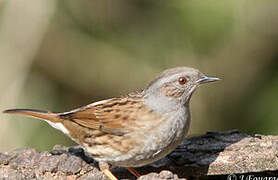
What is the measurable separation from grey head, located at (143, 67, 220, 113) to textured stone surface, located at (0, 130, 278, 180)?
42 cm

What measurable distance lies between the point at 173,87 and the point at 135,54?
202 centimetres

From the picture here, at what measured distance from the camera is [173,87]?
4715mm

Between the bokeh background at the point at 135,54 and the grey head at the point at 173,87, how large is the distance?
1.83 meters

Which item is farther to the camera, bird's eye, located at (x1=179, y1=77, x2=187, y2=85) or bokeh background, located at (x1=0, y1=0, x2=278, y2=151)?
bokeh background, located at (x1=0, y1=0, x2=278, y2=151)

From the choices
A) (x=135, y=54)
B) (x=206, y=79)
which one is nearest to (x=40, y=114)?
(x=206, y=79)

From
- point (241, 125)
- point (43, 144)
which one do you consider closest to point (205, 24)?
point (241, 125)

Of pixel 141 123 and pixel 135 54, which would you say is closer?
pixel 141 123

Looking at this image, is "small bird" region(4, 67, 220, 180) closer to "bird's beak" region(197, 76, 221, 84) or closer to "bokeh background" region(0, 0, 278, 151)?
"bird's beak" region(197, 76, 221, 84)

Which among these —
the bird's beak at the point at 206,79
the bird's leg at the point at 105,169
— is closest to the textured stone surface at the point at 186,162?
the bird's leg at the point at 105,169

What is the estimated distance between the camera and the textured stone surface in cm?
455

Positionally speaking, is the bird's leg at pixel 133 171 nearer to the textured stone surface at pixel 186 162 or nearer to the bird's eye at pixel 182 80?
the textured stone surface at pixel 186 162

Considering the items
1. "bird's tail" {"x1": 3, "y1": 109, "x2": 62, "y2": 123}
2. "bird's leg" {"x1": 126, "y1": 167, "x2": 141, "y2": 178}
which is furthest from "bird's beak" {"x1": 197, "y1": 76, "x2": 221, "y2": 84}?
"bird's tail" {"x1": 3, "y1": 109, "x2": 62, "y2": 123}

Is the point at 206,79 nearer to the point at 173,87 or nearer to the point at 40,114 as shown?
the point at 173,87

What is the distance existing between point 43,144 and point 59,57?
1.05m
